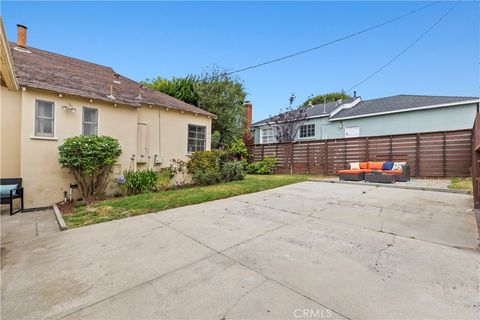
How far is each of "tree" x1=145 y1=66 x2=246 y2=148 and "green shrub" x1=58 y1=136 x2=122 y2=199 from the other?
25.8 feet

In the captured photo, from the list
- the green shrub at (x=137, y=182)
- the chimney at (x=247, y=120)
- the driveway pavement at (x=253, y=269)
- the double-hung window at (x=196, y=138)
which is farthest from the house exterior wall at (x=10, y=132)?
the chimney at (x=247, y=120)

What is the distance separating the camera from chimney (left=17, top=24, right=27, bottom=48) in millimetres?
8270

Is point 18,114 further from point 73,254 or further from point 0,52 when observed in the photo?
point 73,254

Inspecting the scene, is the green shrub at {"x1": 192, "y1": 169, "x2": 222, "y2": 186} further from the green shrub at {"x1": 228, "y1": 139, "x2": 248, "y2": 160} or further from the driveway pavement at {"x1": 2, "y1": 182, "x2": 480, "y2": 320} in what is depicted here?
the green shrub at {"x1": 228, "y1": 139, "x2": 248, "y2": 160}

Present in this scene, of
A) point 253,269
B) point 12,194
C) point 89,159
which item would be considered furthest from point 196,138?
point 253,269

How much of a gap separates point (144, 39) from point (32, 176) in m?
7.91

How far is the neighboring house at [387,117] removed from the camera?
38.2ft

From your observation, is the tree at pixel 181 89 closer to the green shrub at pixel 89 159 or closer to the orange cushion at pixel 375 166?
the green shrub at pixel 89 159

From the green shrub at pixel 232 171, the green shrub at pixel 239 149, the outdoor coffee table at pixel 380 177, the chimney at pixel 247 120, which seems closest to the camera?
the outdoor coffee table at pixel 380 177

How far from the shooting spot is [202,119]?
1118 centimetres

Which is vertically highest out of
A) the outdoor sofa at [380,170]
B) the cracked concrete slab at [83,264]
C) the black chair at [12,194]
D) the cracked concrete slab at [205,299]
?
the outdoor sofa at [380,170]

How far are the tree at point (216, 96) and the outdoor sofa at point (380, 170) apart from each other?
8198 mm

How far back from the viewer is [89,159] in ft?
21.2

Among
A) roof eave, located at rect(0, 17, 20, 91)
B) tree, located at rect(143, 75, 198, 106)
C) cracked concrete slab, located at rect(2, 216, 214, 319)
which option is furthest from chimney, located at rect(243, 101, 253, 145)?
cracked concrete slab, located at rect(2, 216, 214, 319)
